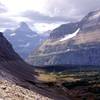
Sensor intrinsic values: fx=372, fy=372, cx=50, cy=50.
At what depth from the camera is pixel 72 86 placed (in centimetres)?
19400

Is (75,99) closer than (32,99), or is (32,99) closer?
(32,99)

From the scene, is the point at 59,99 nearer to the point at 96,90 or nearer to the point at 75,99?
the point at 75,99

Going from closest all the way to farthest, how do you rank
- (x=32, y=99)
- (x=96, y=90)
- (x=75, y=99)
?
(x=32, y=99)
(x=75, y=99)
(x=96, y=90)

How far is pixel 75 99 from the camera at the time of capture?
118 m

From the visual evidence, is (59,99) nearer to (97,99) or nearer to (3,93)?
(97,99)

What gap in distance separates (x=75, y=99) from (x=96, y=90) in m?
46.2

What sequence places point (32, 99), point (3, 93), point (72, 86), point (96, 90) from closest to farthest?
point (3, 93) → point (32, 99) → point (96, 90) → point (72, 86)

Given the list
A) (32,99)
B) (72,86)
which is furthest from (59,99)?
(72,86)

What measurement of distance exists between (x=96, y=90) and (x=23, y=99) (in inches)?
4763

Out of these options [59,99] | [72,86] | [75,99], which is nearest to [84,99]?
[75,99]

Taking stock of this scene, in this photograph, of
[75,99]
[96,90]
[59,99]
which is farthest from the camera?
[96,90]

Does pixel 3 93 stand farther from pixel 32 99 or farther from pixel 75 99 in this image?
pixel 75 99

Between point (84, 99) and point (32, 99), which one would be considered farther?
point (84, 99)

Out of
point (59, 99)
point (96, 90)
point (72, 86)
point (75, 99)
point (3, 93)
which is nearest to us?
point (3, 93)
